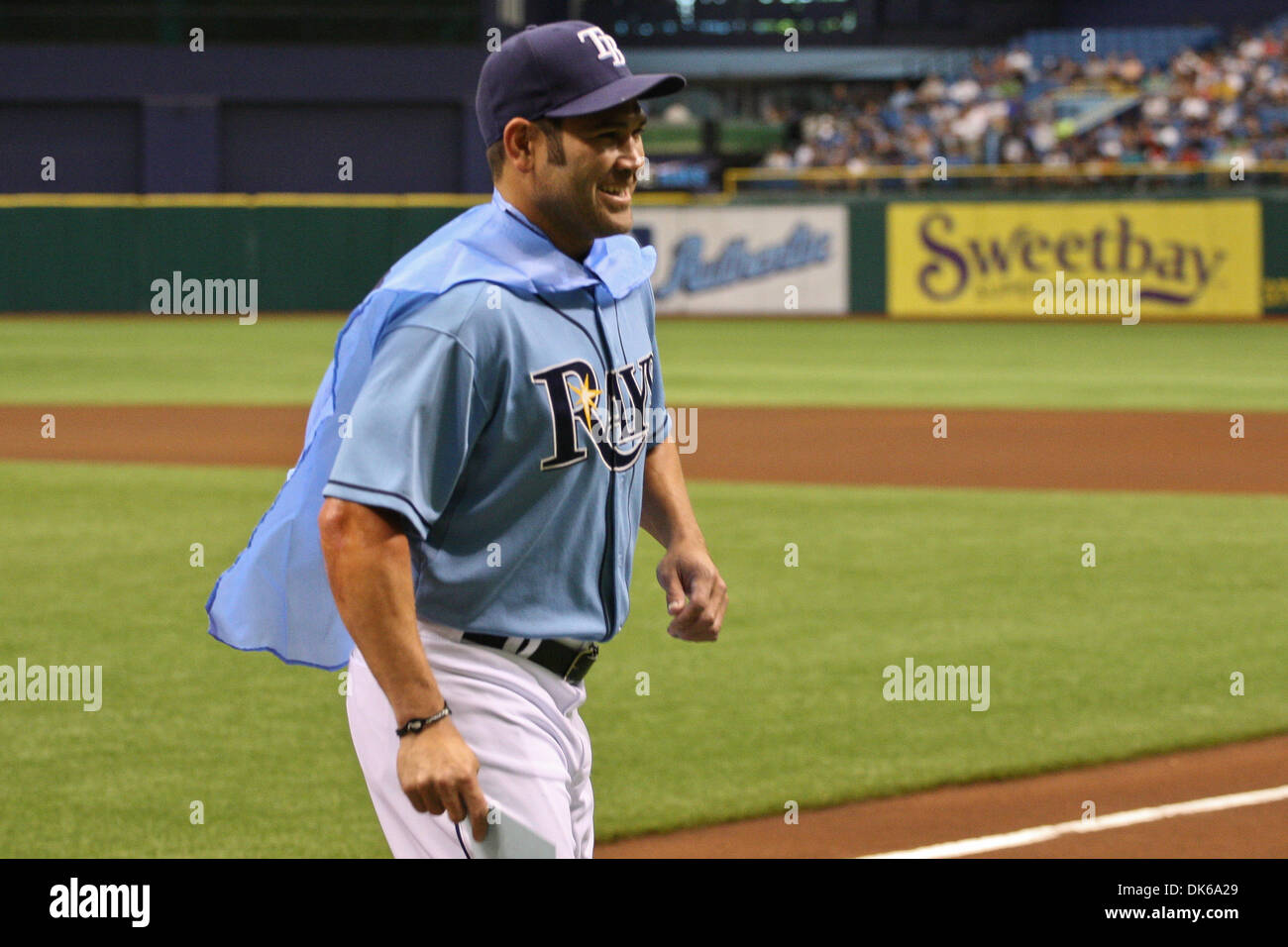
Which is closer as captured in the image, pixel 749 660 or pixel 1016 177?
pixel 749 660

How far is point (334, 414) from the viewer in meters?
2.86

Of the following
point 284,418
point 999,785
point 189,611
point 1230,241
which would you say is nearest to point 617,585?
point 999,785

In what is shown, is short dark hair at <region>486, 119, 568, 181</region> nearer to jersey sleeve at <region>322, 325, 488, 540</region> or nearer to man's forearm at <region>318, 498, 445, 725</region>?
jersey sleeve at <region>322, 325, 488, 540</region>

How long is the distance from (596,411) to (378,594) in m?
0.54

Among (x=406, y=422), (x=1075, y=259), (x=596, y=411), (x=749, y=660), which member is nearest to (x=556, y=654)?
(x=596, y=411)

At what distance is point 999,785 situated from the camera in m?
5.82

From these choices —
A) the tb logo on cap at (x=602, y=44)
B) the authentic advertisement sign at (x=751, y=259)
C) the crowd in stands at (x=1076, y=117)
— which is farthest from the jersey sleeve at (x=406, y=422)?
the crowd in stands at (x=1076, y=117)

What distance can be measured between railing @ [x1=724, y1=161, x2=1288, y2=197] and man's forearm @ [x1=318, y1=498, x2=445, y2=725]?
86.2 ft

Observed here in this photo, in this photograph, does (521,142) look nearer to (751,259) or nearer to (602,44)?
(602,44)

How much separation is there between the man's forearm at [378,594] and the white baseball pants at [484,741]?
0.19 m

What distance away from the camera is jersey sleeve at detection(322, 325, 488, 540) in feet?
8.70

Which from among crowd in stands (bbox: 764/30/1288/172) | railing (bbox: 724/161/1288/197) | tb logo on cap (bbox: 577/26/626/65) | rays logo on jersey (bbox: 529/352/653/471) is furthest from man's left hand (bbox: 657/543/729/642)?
crowd in stands (bbox: 764/30/1288/172)

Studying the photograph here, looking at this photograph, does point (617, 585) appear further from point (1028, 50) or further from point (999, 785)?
point (1028, 50)

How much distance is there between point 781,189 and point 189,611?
23959 millimetres
